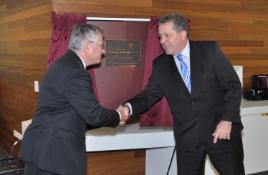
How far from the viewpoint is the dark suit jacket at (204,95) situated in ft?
7.48

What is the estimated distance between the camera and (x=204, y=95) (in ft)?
7.50

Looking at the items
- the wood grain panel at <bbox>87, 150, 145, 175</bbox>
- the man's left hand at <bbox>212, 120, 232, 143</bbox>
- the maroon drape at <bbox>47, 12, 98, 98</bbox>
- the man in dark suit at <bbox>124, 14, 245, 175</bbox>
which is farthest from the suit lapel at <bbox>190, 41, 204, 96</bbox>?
the wood grain panel at <bbox>87, 150, 145, 175</bbox>

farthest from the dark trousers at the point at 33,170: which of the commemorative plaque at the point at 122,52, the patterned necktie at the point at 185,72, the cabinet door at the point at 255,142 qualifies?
the cabinet door at the point at 255,142

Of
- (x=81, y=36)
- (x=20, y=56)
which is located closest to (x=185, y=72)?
(x=81, y=36)

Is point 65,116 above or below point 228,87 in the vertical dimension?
below

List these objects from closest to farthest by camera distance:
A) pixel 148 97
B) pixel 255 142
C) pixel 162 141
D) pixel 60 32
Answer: pixel 148 97
pixel 60 32
pixel 162 141
pixel 255 142

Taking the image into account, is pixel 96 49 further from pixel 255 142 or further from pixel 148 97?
pixel 255 142

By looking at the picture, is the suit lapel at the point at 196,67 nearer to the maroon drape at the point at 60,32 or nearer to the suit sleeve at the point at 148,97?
the suit sleeve at the point at 148,97

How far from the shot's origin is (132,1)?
2.96 m

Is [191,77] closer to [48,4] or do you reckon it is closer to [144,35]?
[144,35]

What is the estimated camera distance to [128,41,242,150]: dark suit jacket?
228 cm

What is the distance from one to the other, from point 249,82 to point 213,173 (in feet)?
4.31

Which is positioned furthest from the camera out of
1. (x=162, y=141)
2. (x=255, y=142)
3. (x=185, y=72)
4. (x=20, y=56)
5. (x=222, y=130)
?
(x=20, y=56)

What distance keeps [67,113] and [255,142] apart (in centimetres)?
207
